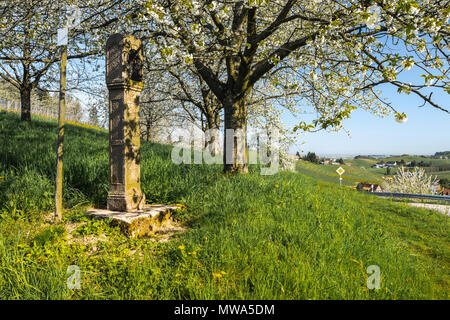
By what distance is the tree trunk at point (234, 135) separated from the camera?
268 inches

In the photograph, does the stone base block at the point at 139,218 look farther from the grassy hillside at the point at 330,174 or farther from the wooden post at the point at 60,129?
the grassy hillside at the point at 330,174

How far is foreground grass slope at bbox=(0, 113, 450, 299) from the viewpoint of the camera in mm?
2457

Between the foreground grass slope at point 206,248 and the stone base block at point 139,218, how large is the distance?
0.16 meters

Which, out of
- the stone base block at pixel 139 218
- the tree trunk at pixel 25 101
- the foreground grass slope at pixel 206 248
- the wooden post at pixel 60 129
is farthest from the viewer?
the tree trunk at pixel 25 101

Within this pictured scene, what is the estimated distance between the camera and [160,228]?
4461 mm

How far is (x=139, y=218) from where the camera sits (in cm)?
408

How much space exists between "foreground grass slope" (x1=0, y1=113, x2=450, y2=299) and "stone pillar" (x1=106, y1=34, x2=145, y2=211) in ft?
2.07

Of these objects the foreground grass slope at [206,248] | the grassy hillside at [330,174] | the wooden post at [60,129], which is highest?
the wooden post at [60,129]

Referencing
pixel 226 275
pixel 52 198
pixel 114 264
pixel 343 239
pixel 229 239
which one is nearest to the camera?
pixel 226 275

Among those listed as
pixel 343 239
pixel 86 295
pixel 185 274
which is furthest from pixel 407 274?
pixel 86 295

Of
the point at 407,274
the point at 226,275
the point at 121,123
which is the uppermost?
the point at 121,123

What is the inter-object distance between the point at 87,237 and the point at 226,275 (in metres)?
2.13

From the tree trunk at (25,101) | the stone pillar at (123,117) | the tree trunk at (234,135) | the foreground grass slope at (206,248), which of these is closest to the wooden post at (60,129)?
the foreground grass slope at (206,248)

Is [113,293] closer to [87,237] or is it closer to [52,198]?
[87,237]
